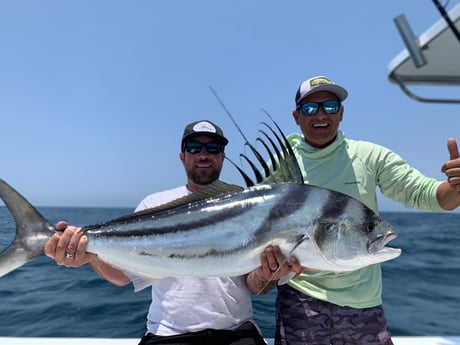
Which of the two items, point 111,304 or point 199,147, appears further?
point 111,304

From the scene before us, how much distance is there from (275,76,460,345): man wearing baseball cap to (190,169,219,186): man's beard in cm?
78

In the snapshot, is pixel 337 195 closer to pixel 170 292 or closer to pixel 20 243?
pixel 170 292

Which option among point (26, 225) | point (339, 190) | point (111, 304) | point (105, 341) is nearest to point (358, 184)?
point (339, 190)

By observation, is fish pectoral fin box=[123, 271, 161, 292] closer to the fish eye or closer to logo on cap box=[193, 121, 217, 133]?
logo on cap box=[193, 121, 217, 133]

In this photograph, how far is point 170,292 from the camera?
308 centimetres

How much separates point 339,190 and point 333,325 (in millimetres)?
1077

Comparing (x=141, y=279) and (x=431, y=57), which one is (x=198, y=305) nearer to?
(x=141, y=279)

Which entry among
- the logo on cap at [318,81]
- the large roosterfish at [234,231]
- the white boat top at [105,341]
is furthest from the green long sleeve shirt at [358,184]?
the white boat top at [105,341]

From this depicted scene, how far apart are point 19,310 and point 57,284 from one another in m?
2.31

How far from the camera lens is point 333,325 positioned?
3051 mm

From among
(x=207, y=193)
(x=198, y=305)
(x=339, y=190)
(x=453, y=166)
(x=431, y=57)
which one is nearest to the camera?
(x=431, y=57)

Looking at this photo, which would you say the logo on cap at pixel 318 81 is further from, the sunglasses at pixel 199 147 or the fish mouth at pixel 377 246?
the fish mouth at pixel 377 246

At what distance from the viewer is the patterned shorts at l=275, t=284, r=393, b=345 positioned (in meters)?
3.02

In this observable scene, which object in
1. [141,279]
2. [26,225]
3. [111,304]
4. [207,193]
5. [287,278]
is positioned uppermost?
[26,225]
